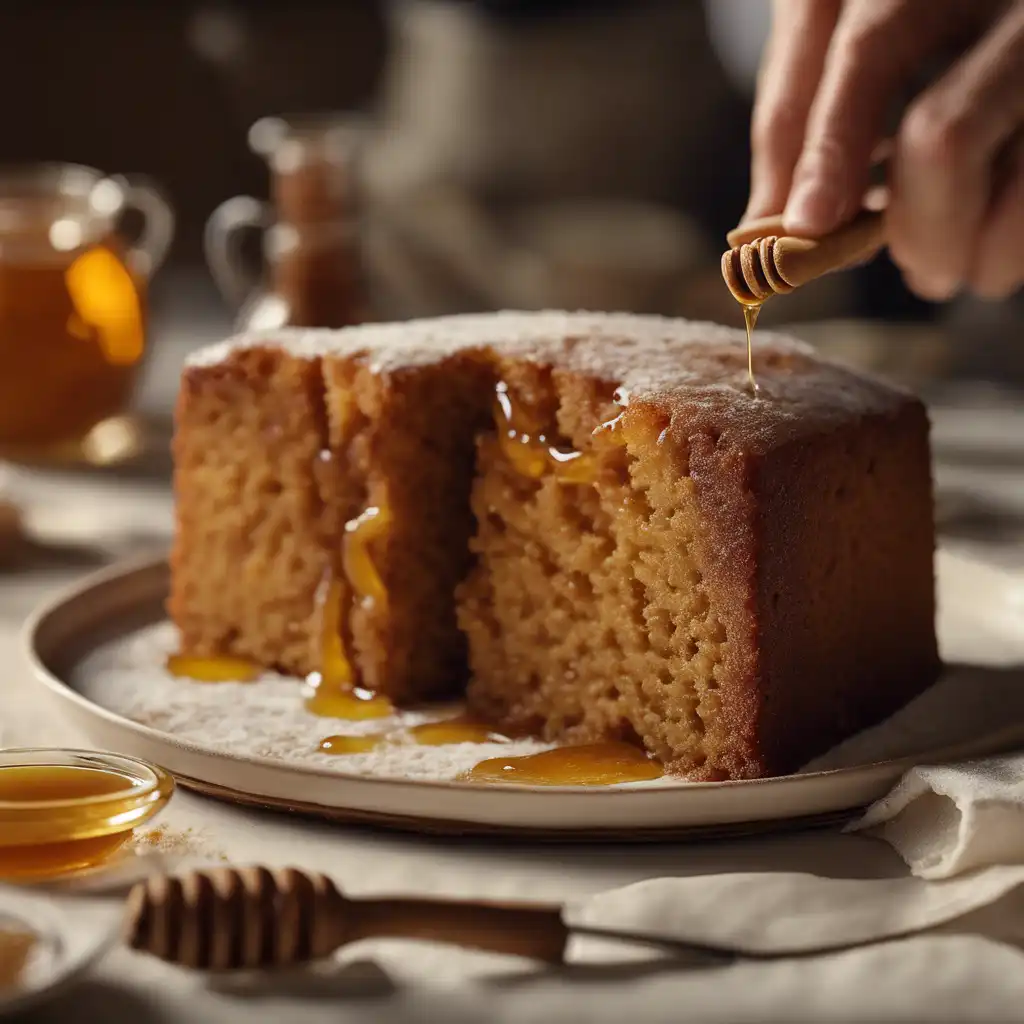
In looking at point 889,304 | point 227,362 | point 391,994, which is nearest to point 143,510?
point 227,362

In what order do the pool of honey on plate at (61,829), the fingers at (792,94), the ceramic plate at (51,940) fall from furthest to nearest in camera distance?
the fingers at (792,94) < the pool of honey on plate at (61,829) < the ceramic plate at (51,940)

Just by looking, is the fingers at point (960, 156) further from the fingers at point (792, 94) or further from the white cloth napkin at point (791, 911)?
the white cloth napkin at point (791, 911)

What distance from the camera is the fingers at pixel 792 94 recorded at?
2.07m

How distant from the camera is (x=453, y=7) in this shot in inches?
207

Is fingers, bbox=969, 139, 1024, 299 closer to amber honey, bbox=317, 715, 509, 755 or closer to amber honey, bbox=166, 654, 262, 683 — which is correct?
amber honey, bbox=317, 715, 509, 755

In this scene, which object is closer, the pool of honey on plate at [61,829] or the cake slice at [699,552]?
the pool of honey on plate at [61,829]

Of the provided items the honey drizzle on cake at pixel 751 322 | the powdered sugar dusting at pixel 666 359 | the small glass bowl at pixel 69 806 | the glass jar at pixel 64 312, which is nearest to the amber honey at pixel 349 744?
the small glass bowl at pixel 69 806

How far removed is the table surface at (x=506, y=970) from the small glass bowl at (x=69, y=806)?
0.25ft

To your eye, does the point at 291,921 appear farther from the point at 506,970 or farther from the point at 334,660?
the point at 334,660

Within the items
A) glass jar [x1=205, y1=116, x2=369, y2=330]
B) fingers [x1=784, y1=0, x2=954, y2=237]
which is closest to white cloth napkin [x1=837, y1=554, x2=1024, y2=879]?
fingers [x1=784, y1=0, x2=954, y2=237]

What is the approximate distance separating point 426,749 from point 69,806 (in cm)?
45

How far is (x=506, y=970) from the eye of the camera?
119 cm

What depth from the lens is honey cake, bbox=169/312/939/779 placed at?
1611 mm

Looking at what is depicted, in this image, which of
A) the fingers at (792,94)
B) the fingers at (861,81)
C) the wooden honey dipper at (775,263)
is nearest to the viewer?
the wooden honey dipper at (775,263)
